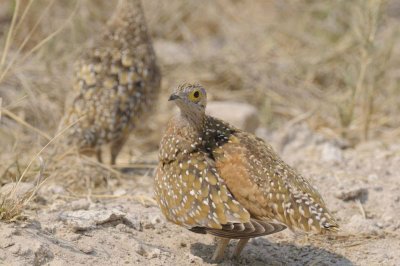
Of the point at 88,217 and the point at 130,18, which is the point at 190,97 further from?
the point at 130,18

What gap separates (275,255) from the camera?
493 cm

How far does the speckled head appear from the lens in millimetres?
4661

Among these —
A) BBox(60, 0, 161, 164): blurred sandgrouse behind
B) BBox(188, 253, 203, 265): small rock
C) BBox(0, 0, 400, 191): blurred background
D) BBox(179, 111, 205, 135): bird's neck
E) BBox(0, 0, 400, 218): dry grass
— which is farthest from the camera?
BBox(0, 0, 400, 191): blurred background

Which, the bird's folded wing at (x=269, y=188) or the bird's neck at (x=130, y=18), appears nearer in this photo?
the bird's folded wing at (x=269, y=188)

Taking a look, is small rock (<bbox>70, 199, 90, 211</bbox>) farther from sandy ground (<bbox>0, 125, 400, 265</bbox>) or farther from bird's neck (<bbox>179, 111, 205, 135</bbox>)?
bird's neck (<bbox>179, 111, 205, 135</bbox>)

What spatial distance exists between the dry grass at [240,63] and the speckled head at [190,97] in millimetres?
1484

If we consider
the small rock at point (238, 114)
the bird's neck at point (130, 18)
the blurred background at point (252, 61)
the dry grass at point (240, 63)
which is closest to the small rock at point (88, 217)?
Answer: the dry grass at point (240, 63)

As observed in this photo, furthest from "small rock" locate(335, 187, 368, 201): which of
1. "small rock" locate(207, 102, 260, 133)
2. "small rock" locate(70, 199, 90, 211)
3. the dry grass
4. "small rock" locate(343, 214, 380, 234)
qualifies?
"small rock" locate(207, 102, 260, 133)

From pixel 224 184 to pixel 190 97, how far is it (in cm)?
65

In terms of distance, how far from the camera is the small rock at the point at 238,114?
25.3 ft

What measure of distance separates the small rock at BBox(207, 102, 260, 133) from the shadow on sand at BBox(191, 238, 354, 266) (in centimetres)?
273

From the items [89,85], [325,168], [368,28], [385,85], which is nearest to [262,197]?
Result: [325,168]

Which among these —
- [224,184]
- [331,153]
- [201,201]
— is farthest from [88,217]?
[331,153]

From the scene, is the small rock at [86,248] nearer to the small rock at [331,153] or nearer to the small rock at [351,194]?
the small rock at [351,194]
